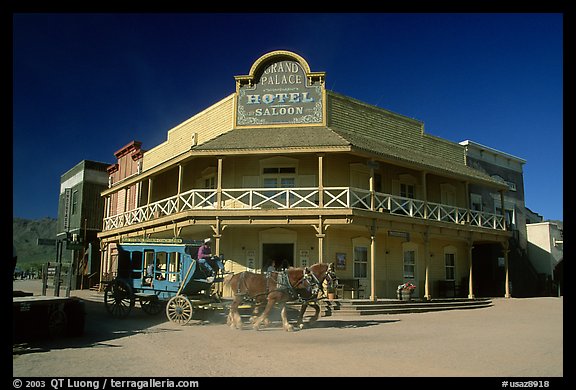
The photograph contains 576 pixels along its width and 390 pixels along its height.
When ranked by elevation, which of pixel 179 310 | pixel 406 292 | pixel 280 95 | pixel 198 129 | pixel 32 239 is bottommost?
pixel 179 310

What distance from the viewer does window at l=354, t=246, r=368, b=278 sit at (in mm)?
19422

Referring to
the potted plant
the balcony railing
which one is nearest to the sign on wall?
the balcony railing

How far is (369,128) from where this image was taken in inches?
856

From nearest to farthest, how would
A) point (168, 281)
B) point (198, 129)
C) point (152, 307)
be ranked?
1. point (168, 281)
2. point (152, 307)
3. point (198, 129)

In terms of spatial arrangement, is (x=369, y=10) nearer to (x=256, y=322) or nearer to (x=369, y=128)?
(x=256, y=322)

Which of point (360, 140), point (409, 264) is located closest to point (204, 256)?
point (360, 140)

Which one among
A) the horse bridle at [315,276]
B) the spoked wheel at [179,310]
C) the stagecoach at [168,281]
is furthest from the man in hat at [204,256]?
the horse bridle at [315,276]

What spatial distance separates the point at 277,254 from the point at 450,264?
32.0 feet

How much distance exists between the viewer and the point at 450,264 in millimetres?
23562

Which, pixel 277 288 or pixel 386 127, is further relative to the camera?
pixel 386 127

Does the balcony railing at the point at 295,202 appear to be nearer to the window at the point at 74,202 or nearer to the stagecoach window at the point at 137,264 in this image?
the stagecoach window at the point at 137,264

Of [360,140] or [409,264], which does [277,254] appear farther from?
[409,264]

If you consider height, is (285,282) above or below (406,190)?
below

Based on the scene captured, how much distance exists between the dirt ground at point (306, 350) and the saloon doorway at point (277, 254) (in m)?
5.41
